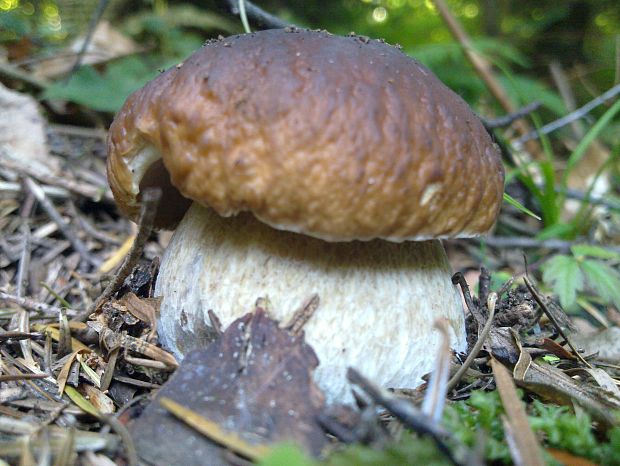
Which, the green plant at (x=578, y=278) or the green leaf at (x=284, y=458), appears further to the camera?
the green plant at (x=578, y=278)

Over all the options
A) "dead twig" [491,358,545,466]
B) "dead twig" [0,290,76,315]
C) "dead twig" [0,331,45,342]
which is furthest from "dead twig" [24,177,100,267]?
"dead twig" [491,358,545,466]

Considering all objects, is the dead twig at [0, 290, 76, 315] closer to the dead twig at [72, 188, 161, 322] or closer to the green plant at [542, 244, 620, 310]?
the dead twig at [72, 188, 161, 322]

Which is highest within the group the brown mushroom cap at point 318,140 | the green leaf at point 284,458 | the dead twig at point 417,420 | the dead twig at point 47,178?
the brown mushroom cap at point 318,140

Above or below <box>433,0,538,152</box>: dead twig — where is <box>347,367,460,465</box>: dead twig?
below

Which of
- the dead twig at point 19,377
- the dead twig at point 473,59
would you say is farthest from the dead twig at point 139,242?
the dead twig at point 473,59

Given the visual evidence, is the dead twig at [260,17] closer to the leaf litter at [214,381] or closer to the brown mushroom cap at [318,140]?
the brown mushroom cap at [318,140]
